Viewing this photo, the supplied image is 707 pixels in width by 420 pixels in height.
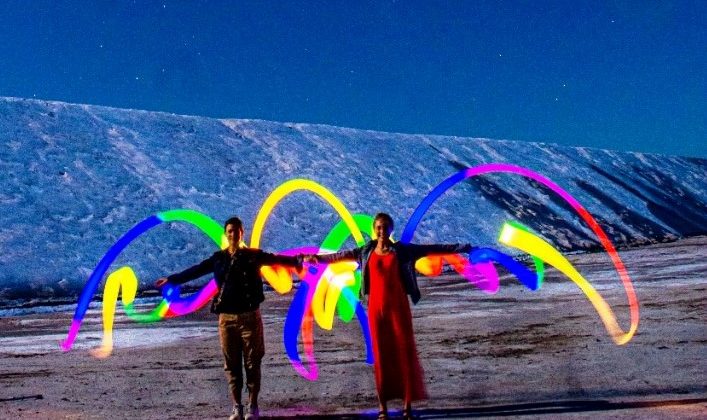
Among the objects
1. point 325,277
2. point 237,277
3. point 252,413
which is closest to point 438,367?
point 252,413

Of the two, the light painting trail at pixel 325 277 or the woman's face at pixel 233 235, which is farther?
the light painting trail at pixel 325 277

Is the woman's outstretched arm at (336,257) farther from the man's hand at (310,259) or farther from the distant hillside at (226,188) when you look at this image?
the distant hillside at (226,188)

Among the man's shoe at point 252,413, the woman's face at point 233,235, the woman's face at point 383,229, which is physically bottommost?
the man's shoe at point 252,413

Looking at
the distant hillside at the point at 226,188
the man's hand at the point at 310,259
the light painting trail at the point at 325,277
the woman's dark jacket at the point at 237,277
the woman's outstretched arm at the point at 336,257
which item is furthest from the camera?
the distant hillside at the point at 226,188

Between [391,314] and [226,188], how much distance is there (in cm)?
2967

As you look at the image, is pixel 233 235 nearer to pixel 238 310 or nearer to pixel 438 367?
pixel 238 310

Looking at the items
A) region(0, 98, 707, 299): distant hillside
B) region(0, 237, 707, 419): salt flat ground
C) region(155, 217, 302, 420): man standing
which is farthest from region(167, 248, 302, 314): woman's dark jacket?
region(0, 98, 707, 299): distant hillside

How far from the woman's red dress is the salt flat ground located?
617mm

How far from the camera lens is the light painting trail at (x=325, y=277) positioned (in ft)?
31.3

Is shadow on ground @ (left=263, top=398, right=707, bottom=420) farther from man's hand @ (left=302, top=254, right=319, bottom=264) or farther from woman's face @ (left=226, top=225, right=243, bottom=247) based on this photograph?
woman's face @ (left=226, top=225, right=243, bottom=247)

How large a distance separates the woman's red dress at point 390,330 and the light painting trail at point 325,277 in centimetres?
91

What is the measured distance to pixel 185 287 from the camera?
967 inches

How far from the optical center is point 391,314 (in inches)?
242

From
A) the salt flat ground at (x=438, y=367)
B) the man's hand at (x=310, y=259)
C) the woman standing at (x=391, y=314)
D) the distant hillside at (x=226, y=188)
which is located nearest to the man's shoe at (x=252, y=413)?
the salt flat ground at (x=438, y=367)
